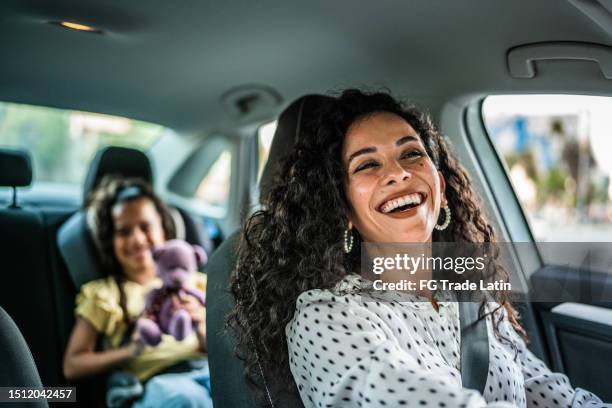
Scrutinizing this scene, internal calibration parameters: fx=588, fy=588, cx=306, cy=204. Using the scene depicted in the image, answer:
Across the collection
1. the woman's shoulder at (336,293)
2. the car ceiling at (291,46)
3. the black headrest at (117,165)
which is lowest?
the woman's shoulder at (336,293)

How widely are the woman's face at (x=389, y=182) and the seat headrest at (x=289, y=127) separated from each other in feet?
0.71

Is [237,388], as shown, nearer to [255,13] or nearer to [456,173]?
[456,173]

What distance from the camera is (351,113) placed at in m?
1.71

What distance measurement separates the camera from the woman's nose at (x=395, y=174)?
5.05 feet

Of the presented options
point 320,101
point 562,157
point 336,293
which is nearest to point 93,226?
point 320,101

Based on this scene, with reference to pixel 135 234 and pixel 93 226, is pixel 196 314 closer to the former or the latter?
pixel 135 234

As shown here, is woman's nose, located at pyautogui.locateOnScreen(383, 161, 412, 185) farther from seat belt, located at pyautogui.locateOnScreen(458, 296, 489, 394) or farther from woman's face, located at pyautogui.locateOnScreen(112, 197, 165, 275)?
woman's face, located at pyautogui.locateOnScreen(112, 197, 165, 275)

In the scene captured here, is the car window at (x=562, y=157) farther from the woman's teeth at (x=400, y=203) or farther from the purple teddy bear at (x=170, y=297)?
the purple teddy bear at (x=170, y=297)

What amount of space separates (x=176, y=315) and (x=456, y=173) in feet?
4.26

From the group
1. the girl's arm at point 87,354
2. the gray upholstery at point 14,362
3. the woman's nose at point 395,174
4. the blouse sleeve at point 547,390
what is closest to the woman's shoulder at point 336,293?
the woman's nose at point 395,174

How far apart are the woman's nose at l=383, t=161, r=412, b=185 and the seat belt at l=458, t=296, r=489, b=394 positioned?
0.42m

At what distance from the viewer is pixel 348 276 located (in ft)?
5.14

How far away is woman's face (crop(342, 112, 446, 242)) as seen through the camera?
154 cm

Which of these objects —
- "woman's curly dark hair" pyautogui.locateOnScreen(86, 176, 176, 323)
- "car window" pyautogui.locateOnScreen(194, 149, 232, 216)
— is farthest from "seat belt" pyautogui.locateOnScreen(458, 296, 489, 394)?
"car window" pyautogui.locateOnScreen(194, 149, 232, 216)
